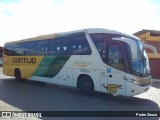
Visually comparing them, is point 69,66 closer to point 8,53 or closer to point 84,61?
point 84,61

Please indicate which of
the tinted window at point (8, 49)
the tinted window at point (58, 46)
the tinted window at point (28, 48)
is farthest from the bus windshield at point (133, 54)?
the tinted window at point (8, 49)

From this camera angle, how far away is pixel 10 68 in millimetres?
20000

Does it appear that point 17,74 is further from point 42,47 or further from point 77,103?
point 77,103

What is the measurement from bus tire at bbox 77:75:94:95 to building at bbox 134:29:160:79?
42.4 ft

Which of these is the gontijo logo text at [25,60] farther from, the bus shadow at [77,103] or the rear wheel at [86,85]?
the bus shadow at [77,103]

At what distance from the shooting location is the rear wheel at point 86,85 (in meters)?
12.7

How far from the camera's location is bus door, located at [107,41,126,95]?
1126 cm

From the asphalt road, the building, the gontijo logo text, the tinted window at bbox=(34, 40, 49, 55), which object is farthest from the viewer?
the building

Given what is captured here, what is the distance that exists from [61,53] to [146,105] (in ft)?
18.8

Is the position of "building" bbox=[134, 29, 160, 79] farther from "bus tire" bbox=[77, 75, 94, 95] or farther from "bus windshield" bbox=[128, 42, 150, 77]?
"bus windshield" bbox=[128, 42, 150, 77]

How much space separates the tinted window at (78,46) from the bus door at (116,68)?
142 cm

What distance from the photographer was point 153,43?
2583cm

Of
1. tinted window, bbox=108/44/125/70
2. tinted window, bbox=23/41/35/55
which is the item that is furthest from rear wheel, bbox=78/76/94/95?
tinted window, bbox=23/41/35/55

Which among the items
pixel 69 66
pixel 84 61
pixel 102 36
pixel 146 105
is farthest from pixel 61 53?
pixel 146 105
